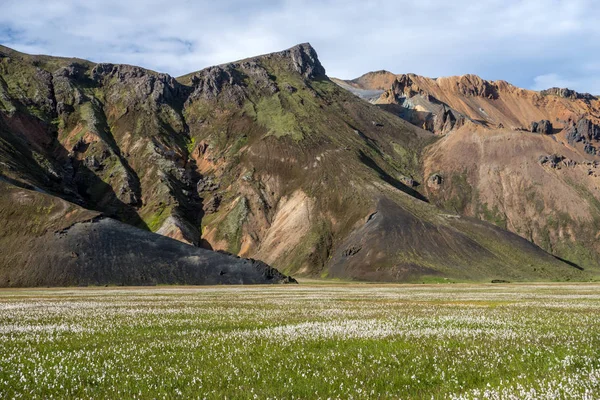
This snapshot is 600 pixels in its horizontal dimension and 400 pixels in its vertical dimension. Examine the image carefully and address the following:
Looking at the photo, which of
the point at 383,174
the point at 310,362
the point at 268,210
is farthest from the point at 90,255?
the point at 383,174

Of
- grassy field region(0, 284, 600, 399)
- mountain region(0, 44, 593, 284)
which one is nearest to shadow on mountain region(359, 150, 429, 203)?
mountain region(0, 44, 593, 284)

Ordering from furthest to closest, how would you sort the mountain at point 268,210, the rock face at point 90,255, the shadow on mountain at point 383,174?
the shadow on mountain at point 383,174 < the mountain at point 268,210 < the rock face at point 90,255

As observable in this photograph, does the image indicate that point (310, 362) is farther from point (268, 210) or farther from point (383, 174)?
point (383, 174)

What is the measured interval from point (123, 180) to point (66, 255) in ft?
A: 277

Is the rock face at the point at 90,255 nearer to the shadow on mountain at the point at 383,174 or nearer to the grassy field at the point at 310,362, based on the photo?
the grassy field at the point at 310,362

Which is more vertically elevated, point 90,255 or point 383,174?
point 383,174

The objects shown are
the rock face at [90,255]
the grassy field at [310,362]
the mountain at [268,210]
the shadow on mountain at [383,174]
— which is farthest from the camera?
the shadow on mountain at [383,174]

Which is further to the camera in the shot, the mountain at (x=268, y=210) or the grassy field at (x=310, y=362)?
the mountain at (x=268, y=210)

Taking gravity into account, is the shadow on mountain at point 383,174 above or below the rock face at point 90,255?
above

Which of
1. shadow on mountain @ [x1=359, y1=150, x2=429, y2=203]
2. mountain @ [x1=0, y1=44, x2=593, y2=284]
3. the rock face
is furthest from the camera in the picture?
shadow on mountain @ [x1=359, y1=150, x2=429, y2=203]

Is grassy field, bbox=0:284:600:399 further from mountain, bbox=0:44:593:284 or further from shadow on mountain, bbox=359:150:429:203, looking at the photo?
shadow on mountain, bbox=359:150:429:203

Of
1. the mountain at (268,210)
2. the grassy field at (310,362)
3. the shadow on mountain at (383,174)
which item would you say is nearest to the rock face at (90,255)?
the mountain at (268,210)

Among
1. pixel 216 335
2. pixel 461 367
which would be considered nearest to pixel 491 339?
pixel 461 367

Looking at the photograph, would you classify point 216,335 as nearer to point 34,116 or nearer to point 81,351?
point 81,351
